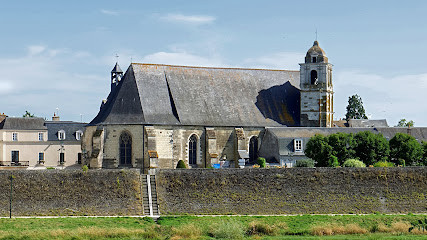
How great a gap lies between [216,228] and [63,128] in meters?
36.0

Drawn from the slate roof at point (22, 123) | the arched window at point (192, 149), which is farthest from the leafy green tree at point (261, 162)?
the slate roof at point (22, 123)

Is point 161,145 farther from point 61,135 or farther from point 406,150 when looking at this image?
point 61,135

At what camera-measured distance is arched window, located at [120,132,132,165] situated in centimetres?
5759

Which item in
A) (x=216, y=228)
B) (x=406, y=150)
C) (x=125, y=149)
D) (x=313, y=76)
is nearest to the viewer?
(x=216, y=228)

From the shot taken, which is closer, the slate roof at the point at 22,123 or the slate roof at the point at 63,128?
the slate roof at the point at 22,123

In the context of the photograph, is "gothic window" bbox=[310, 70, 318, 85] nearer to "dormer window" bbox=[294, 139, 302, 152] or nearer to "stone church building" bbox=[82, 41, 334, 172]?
"stone church building" bbox=[82, 41, 334, 172]

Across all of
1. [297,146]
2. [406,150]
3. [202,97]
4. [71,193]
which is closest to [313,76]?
[297,146]

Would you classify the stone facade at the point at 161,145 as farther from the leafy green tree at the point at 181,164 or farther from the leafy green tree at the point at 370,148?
the leafy green tree at the point at 370,148

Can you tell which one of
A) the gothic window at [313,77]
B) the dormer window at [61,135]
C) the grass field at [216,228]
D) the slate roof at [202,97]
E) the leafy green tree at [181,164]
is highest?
the gothic window at [313,77]

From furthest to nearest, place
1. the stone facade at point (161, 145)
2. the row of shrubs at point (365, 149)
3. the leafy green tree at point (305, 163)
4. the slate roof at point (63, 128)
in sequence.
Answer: the slate roof at point (63, 128) < the stone facade at point (161, 145) < the row of shrubs at point (365, 149) < the leafy green tree at point (305, 163)

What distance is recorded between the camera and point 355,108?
10125 centimetres

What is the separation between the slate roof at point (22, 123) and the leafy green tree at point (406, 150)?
32228mm

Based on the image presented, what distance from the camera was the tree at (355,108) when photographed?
100812mm

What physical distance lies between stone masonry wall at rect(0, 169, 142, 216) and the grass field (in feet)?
7.80
